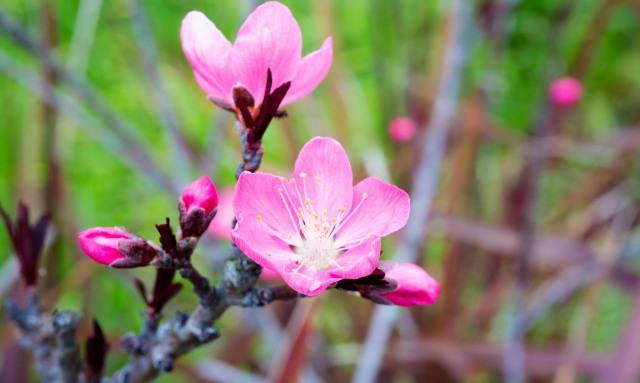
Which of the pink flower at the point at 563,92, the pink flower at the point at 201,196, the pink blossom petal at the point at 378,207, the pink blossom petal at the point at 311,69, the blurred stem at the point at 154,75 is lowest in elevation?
the pink flower at the point at 201,196

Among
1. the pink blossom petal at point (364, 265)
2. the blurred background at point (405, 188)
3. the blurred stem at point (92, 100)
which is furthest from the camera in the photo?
the blurred background at point (405, 188)

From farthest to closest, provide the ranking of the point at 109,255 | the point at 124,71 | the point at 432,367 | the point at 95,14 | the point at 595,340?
1. the point at 124,71
2. the point at 595,340
3. the point at 432,367
4. the point at 95,14
5. the point at 109,255

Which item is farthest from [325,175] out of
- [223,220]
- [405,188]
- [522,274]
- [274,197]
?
[405,188]

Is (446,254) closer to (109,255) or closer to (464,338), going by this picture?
(464,338)

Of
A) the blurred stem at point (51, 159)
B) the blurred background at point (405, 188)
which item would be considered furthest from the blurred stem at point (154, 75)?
the blurred stem at point (51, 159)

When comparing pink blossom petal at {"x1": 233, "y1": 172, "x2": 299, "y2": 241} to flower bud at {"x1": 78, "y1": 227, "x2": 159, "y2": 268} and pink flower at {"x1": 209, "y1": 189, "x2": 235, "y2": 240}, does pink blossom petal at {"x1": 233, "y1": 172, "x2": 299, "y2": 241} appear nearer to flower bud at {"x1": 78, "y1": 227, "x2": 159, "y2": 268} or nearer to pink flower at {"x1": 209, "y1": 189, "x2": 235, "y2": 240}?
flower bud at {"x1": 78, "y1": 227, "x2": 159, "y2": 268}

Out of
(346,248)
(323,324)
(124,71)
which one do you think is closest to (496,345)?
(323,324)

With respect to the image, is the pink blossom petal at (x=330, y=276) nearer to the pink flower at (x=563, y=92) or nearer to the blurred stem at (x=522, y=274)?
the blurred stem at (x=522, y=274)
